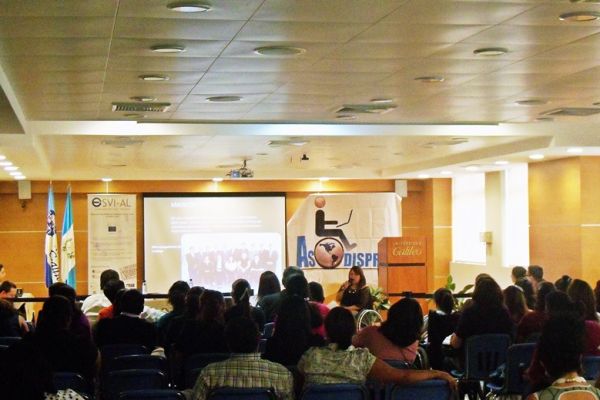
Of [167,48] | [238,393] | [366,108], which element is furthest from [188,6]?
[366,108]

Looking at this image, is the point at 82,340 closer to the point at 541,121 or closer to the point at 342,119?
the point at 342,119

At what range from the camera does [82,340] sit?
6379 mm

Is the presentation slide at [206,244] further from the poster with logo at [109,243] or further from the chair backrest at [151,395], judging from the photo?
the chair backrest at [151,395]

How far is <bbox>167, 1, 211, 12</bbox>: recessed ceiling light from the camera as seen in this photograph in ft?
17.9

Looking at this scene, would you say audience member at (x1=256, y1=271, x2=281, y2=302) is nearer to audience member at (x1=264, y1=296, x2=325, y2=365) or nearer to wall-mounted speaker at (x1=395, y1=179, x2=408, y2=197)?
audience member at (x1=264, y1=296, x2=325, y2=365)

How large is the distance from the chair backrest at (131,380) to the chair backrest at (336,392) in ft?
3.44

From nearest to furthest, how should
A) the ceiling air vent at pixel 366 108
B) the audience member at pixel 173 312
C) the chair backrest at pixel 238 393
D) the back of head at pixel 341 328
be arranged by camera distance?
the chair backrest at pixel 238 393, the back of head at pixel 341 328, the audience member at pixel 173 312, the ceiling air vent at pixel 366 108

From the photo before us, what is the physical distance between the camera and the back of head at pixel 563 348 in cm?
377

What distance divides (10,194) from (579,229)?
35.7 feet

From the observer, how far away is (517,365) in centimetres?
700

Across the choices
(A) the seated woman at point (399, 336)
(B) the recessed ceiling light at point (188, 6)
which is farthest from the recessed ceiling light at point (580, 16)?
(B) the recessed ceiling light at point (188, 6)

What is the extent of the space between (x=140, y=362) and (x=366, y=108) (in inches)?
175

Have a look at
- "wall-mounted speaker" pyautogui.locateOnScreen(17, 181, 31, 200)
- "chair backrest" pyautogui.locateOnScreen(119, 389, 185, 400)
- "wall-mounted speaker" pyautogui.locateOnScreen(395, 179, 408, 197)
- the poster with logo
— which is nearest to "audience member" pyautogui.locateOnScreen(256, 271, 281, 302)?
"chair backrest" pyautogui.locateOnScreen(119, 389, 185, 400)

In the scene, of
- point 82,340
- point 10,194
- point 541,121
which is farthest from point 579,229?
point 10,194
